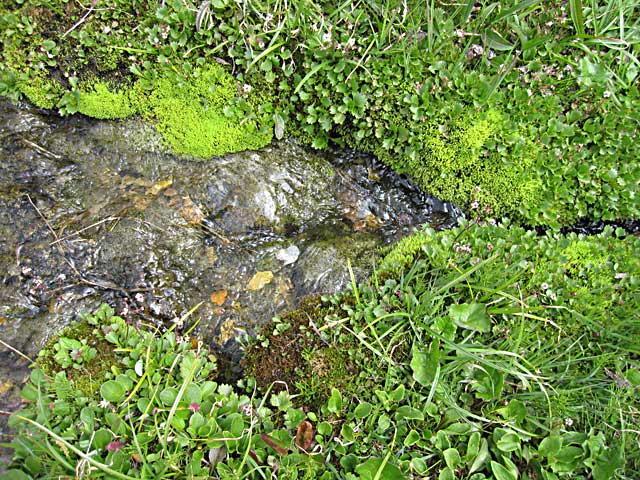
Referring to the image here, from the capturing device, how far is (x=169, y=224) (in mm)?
3316

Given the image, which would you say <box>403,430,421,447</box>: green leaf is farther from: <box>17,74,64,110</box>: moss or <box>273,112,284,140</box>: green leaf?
<box>17,74,64,110</box>: moss

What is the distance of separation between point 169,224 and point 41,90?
1.65 meters

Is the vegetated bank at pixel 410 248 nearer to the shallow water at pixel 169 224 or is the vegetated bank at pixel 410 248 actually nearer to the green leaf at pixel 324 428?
the green leaf at pixel 324 428

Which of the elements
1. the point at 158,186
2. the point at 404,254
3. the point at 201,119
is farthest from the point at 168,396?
the point at 201,119

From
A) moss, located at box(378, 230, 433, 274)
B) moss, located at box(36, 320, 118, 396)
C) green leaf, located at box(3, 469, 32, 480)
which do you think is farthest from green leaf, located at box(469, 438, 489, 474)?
green leaf, located at box(3, 469, 32, 480)

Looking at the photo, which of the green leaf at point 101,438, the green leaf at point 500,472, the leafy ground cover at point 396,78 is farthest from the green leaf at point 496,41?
the green leaf at point 101,438

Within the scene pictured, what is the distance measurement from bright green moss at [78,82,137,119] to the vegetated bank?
0.02m

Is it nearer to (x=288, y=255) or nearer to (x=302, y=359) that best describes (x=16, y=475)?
(x=302, y=359)

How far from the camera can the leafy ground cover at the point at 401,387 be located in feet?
7.62

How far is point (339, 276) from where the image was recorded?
123 inches

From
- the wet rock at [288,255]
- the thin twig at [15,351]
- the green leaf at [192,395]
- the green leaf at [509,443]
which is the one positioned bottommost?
the green leaf at [509,443]

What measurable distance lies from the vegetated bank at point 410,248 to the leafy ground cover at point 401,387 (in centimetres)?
1

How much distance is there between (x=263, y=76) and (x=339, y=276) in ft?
5.78

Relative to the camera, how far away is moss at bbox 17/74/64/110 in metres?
3.58
